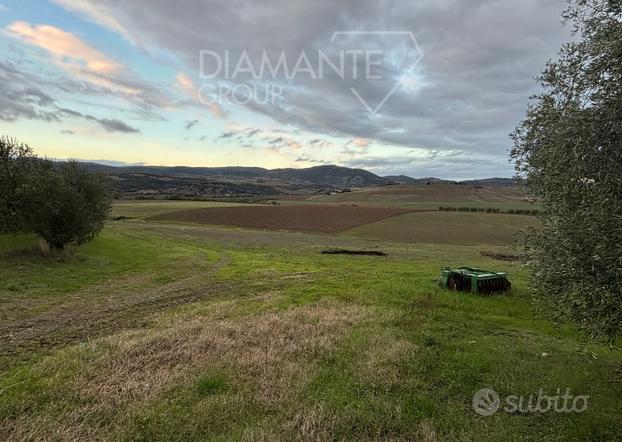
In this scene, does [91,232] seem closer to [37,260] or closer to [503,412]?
[37,260]

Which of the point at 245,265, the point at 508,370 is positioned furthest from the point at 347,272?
the point at 508,370

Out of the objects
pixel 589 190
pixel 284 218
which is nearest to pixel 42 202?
pixel 589 190

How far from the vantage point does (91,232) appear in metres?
31.0

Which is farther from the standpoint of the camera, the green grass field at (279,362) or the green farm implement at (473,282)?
the green farm implement at (473,282)

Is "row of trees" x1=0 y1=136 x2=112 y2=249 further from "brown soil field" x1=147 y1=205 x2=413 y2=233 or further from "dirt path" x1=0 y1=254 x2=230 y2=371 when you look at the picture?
"brown soil field" x1=147 y1=205 x2=413 y2=233

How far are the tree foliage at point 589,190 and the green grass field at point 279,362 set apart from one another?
2502 millimetres

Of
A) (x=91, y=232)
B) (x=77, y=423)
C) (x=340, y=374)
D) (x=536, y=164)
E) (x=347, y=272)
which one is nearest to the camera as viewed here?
(x=77, y=423)

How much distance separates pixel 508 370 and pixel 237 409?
7.67m

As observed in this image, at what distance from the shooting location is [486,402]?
30.0 feet

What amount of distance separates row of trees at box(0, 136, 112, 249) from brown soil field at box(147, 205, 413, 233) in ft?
137

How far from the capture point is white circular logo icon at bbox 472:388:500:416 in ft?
28.7

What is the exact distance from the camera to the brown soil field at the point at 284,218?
237 ft

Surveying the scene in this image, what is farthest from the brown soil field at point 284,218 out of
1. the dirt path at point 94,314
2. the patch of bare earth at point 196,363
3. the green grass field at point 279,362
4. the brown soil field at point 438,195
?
the brown soil field at point 438,195

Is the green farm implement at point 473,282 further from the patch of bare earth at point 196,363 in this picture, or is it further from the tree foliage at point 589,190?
the tree foliage at point 589,190
